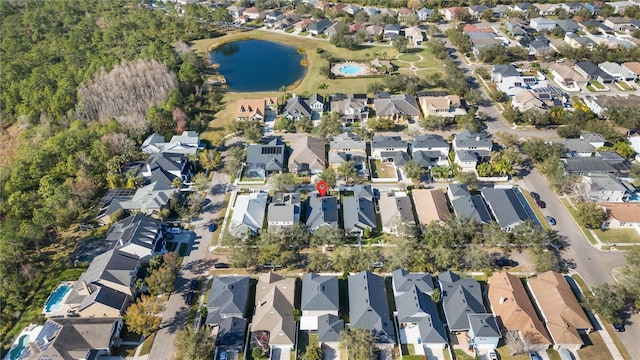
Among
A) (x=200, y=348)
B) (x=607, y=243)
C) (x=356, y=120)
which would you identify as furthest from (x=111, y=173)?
(x=607, y=243)

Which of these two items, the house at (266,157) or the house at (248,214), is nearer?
the house at (248,214)

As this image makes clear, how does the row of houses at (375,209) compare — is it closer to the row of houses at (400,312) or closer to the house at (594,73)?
the row of houses at (400,312)

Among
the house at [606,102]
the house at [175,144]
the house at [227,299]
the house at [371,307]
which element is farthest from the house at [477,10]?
the house at [227,299]

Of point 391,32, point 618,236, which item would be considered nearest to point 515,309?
point 618,236

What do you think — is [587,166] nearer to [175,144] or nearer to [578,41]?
[578,41]

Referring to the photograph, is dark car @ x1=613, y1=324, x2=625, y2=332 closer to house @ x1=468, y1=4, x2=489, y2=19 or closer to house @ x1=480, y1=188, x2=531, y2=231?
house @ x1=480, y1=188, x2=531, y2=231

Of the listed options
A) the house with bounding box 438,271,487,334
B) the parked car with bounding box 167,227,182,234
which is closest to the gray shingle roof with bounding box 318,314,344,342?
the house with bounding box 438,271,487,334
